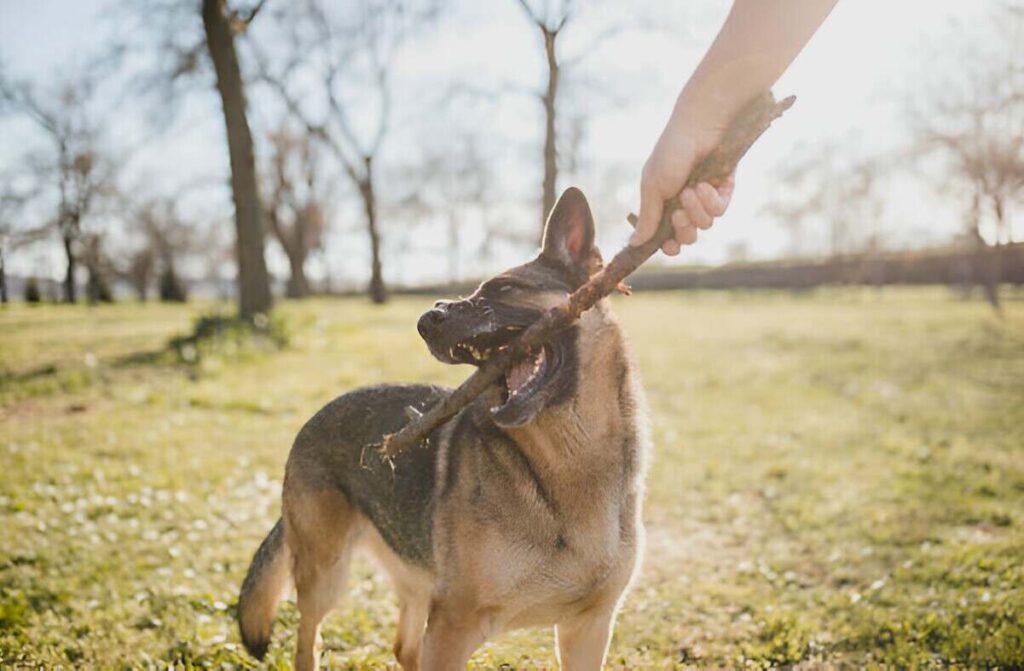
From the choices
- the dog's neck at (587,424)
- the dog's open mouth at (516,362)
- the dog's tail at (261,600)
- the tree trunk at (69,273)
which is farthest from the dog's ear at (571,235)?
the tree trunk at (69,273)

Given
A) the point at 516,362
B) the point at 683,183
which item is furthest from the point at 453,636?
the point at 683,183

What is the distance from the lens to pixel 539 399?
2.79 metres

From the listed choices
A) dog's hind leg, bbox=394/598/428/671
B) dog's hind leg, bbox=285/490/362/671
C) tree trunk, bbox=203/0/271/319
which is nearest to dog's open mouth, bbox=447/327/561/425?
dog's hind leg, bbox=285/490/362/671

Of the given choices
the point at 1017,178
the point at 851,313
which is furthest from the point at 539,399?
the point at 851,313

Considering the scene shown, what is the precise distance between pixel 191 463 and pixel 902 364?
1517cm

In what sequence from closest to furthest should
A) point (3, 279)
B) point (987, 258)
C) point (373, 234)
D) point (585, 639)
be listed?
1. point (585, 639)
2. point (3, 279)
3. point (987, 258)
4. point (373, 234)

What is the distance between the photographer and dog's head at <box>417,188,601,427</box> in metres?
2.78

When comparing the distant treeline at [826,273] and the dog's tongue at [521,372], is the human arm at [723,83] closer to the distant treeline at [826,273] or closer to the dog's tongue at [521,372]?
the dog's tongue at [521,372]

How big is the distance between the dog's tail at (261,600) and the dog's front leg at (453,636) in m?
1.27

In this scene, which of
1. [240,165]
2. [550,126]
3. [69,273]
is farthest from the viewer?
[240,165]

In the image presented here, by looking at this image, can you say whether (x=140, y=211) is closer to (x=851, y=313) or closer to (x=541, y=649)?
(x=851, y=313)

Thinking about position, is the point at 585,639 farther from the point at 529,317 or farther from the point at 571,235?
the point at 571,235

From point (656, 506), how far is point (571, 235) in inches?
185

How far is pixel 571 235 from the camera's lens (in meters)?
3.19
